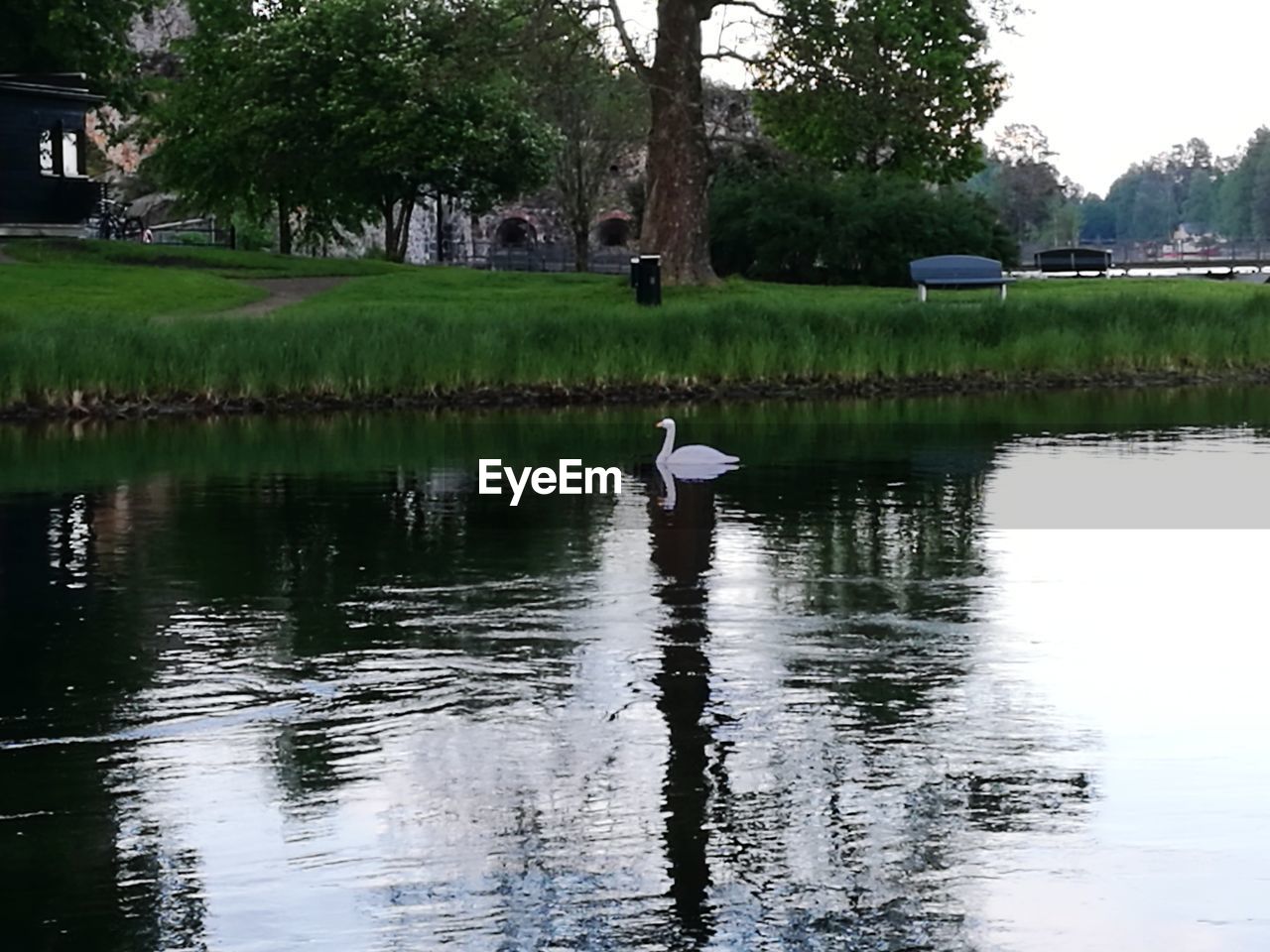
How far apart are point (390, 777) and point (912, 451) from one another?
17.4 m

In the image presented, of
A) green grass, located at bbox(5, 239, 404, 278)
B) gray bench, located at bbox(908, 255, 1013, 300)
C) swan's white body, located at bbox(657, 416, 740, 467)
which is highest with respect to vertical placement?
green grass, located at bbox(5, 239, 404, 278)

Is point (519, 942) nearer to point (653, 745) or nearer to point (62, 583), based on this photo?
point (653, 745)

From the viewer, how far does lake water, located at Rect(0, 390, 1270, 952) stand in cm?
971

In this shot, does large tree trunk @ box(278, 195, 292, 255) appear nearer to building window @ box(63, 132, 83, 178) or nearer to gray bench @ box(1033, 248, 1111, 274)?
building window @ box(63, 132, 83, 178)

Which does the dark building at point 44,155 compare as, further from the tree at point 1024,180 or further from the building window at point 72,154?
the tree at point 1024,180

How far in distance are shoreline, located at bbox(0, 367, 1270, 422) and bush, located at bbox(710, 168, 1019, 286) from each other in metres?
17.5

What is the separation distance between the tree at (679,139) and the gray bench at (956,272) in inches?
187

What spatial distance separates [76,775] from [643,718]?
3.01 m

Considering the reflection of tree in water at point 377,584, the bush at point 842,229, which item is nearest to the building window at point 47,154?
the bush at point 842,229

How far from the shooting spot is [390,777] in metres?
11.8

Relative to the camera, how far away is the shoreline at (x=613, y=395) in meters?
35.3

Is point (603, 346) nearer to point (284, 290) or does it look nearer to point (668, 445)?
point (668, 445)

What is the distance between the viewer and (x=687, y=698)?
1353 centimetres

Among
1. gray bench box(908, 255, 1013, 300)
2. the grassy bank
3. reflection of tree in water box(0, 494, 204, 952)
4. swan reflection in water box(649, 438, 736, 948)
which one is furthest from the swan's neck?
gray bench box(908, 255, 1013, 300)
